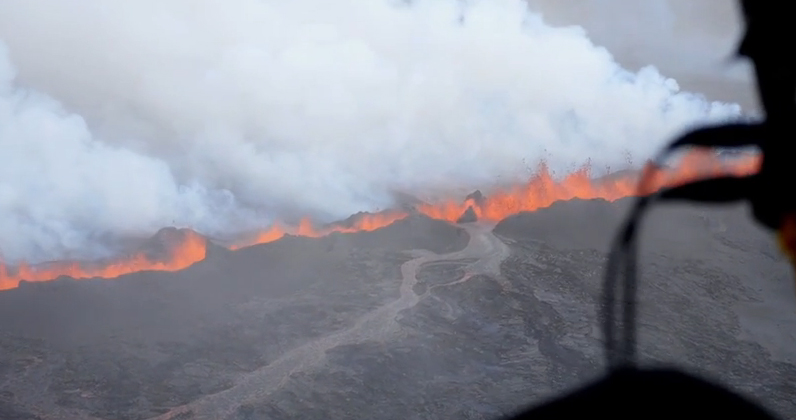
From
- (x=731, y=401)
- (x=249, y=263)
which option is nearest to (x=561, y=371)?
(x=249, y=263)

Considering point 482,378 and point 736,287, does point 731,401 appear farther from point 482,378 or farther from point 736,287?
point 736,287

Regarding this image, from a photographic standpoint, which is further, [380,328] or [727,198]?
[380,328]

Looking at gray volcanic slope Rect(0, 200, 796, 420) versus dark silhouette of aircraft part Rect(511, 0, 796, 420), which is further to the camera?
gray volcanic slope Rect(0, 200, 796, 420)

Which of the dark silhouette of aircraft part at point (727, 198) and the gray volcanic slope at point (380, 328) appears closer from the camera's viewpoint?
the dark silhouette of aircraft part at point (727, 198)

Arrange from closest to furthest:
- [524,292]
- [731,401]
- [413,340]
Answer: [731,401], [413,340], [524,292]

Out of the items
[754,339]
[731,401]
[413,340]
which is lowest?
[754,339]

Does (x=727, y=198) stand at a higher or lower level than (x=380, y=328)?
higher

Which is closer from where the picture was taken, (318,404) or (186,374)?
(318,404)

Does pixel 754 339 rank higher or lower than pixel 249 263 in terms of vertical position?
lower
